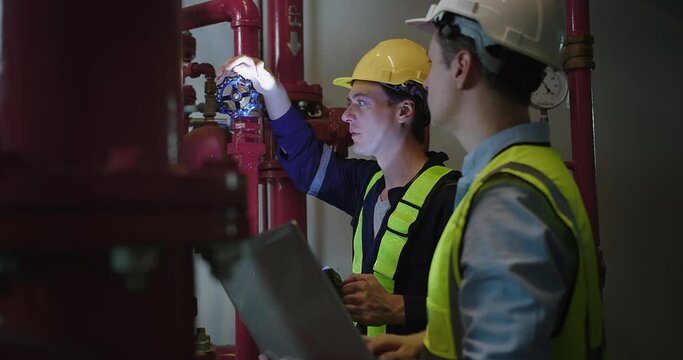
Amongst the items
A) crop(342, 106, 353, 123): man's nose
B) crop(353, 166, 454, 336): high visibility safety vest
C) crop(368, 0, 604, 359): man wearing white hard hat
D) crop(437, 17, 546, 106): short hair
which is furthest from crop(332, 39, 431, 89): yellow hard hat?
crop(437, 17, 546, 106): short hair

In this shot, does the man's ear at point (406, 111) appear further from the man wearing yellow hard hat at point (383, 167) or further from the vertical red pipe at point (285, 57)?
the vertical red pipe at point (285, 57)

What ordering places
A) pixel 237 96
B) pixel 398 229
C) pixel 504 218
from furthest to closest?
pixel 237 96 → pixel 398 229 → pixel 504 218

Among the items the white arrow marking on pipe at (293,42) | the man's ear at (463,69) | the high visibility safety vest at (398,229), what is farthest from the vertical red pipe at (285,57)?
the man's ear at (463,69)

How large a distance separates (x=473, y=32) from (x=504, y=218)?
436mm

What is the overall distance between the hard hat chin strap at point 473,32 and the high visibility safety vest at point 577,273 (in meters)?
0.18

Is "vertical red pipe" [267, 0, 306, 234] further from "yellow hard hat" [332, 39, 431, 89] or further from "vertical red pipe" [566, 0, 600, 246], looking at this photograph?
"vertical red pipe" [566, 0, 600, 246]

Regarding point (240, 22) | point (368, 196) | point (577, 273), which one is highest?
point (240, 22)

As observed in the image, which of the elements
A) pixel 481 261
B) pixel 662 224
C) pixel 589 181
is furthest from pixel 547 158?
pixel 662 224

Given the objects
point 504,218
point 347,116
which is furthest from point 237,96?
point 504,218

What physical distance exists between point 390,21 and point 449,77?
1.44 metres

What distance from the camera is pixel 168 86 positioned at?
18.9 inches

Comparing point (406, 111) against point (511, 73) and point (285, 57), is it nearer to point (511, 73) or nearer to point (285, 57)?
point (285, 57)

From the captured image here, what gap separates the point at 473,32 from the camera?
1166 millimetres

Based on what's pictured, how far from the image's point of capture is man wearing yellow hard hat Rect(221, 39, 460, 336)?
1.73 metres
